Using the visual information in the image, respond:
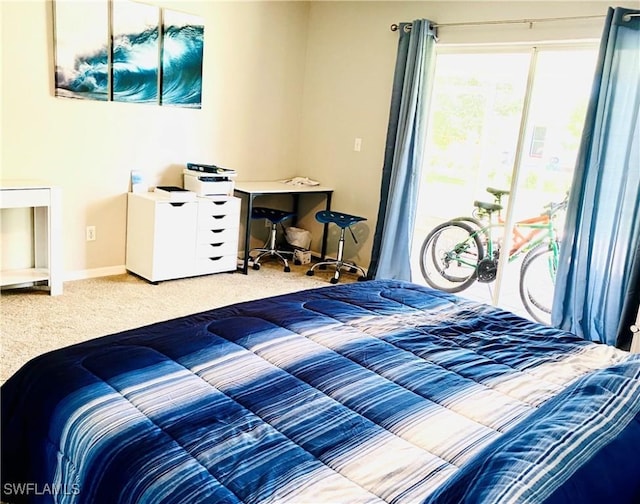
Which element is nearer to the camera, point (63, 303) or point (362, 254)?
point (63, 303)

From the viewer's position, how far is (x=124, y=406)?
1328 mm

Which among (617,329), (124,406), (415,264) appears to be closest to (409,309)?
(124,406)

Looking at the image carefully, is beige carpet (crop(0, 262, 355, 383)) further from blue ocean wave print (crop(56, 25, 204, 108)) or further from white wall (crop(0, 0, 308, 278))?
blue ocean wave print (crop(56, 25, 204, 108))

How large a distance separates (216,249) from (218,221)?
9.1 inches

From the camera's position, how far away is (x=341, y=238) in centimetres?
482

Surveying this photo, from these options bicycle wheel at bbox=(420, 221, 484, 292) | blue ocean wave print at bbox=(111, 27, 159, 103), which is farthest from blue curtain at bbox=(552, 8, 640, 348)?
blue ocean wave print at bbox=(111, 27, 159, 103)

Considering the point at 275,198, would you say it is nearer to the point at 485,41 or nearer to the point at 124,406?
the point at 485,41

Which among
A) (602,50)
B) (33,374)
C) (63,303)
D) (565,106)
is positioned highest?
(602,50)

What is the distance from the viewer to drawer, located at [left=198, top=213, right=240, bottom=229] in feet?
14.4

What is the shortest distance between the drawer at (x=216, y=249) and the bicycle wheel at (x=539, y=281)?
2301 mm

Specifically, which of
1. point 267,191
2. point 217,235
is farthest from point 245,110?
point 217,235

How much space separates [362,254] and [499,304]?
4.39ft

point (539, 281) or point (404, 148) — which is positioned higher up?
point (404, 148)

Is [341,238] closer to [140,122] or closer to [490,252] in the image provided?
[490,252]
